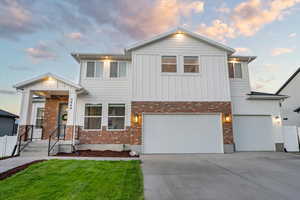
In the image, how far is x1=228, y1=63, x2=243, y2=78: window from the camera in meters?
11.5

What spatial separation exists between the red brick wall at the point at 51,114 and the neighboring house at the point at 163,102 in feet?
0.21

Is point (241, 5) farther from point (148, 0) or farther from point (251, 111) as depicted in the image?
point (251, 111)

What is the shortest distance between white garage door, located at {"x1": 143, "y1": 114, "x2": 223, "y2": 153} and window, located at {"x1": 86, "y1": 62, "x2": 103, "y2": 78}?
455 centimetres

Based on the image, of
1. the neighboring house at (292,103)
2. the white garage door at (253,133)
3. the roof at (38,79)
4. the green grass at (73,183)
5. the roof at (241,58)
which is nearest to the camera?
the green grass at (73,183)

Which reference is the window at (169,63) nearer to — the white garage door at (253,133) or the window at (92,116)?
the window at (92,116)

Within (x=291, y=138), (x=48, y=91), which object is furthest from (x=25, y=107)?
(x=291, y=138)

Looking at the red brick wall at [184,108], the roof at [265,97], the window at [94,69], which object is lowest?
the red brick wall at [184,108]

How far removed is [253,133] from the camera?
35.3ft

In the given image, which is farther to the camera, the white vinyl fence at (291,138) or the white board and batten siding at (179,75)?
the white vinyl fence at (291,138)

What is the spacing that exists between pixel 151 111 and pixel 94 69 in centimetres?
505

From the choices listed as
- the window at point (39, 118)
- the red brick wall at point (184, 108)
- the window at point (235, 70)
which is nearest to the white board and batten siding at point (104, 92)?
the red brick wall at point (184, 108)

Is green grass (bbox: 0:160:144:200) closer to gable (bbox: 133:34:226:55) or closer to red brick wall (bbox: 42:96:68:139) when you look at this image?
red brick wall (bbox: 42:96:68:139)

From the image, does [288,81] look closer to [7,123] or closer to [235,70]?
[235,70]

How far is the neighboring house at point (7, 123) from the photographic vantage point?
18.0m
